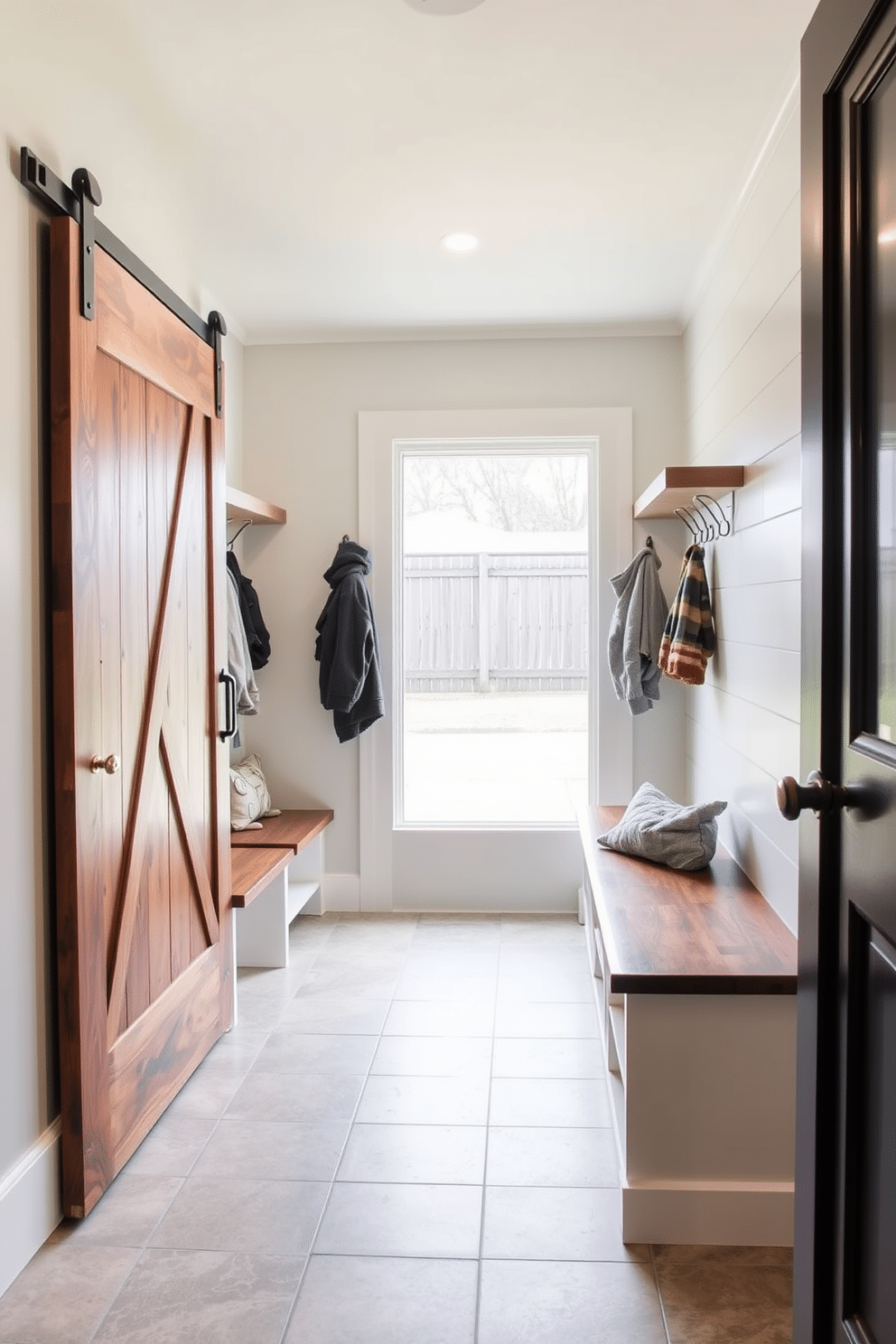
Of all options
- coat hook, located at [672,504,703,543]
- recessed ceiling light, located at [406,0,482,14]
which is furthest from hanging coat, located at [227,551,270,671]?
recessed ceiling light, located at [406,0,482,14]

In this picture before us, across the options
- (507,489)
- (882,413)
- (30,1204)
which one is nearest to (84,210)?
(882,413)

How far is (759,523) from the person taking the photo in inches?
105

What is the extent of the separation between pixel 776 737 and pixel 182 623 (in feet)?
5.31

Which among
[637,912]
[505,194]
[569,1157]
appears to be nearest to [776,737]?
[637,912]

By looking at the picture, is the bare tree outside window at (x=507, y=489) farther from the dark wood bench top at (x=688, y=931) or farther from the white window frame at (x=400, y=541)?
the dark wood bench top at (x=688, y=931)

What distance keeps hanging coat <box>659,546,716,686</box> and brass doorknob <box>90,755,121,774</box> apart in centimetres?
190

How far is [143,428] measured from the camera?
2400mm

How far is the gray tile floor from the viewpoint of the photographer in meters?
1.78

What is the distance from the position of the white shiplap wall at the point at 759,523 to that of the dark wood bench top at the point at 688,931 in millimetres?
94

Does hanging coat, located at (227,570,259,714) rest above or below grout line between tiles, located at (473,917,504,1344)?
above

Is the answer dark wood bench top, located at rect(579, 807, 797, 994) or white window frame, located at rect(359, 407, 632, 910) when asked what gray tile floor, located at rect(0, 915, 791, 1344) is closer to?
dark wood bench top, located at rect(579, 807, 797, 994)

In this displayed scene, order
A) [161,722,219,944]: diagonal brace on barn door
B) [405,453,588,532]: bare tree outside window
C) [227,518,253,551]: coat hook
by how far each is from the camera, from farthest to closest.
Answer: [405,453,588,532]: bare tree outside window → [227,518,253,551]: coat hook → [161,722,219,944]: diagonal brace on barn door

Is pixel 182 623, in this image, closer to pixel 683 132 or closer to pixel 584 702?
pixel 683 132

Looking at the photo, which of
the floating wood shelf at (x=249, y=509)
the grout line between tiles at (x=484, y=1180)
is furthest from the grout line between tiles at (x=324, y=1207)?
the floating wood shelf at (x=249, y=509)
